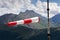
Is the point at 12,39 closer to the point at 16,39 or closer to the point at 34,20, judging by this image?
the point at 16,39

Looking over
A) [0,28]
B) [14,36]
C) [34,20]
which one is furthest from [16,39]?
[34,20]

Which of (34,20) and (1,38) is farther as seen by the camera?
(1,38)

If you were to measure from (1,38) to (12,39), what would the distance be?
10.9m

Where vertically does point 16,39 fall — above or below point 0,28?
below

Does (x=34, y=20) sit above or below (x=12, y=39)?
above

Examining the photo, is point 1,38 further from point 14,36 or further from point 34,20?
point 34,20

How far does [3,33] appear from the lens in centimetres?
19938

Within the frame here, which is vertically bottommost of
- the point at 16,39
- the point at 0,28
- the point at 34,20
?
the point at 16,39

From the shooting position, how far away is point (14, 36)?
654 feet

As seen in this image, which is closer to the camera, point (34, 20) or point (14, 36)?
point (34, 20)

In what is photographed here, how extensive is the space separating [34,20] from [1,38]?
608 ft

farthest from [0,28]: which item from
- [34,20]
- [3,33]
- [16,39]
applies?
[34,20]

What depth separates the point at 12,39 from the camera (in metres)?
199

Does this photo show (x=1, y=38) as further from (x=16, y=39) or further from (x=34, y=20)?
(x=34, y=20)
